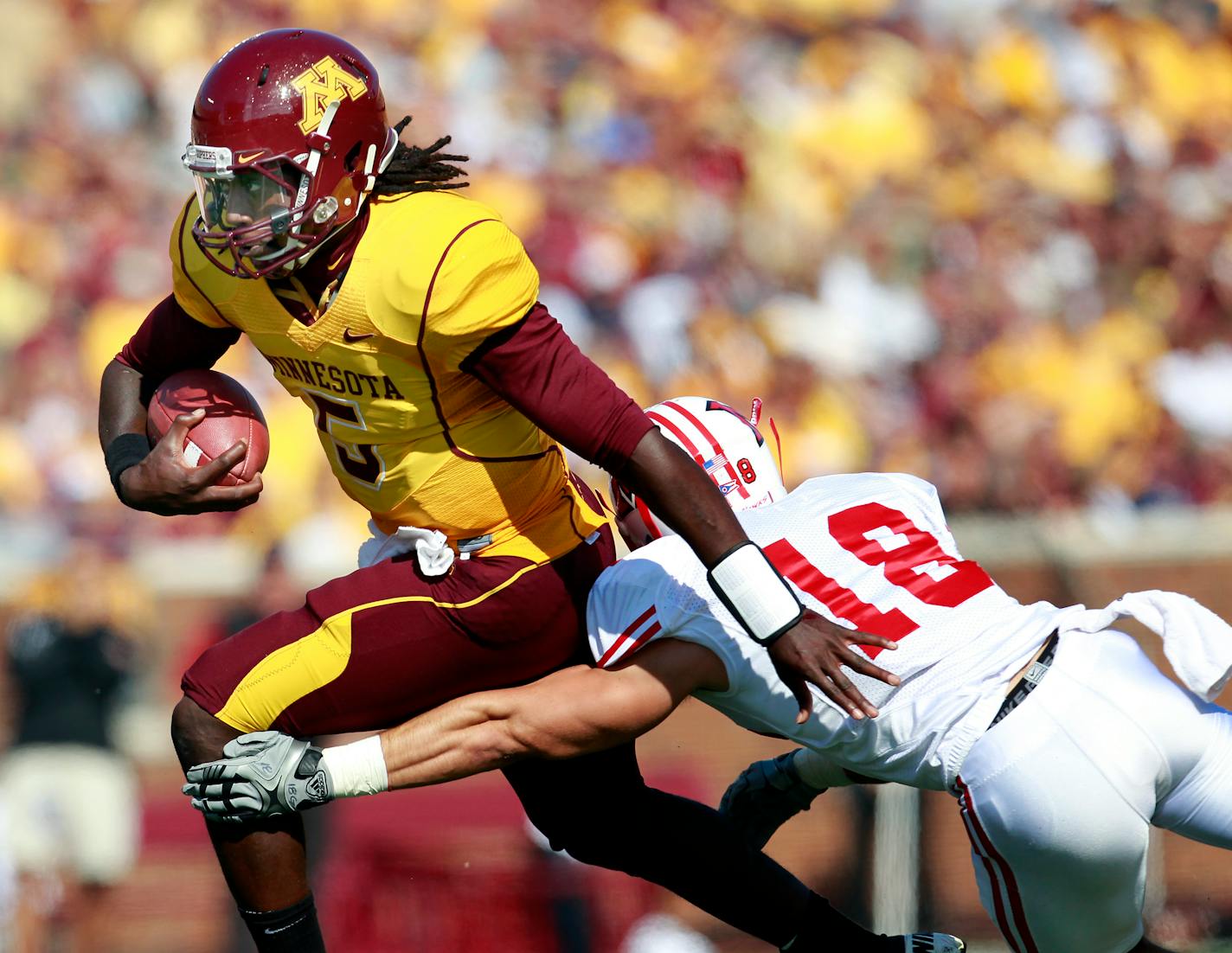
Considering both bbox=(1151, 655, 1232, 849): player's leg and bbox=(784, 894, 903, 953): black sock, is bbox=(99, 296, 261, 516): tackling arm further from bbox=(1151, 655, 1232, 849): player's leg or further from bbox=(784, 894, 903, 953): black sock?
bbox=(1151, 655, 1232, 849): player's leg

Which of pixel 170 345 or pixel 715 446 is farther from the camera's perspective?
pixel 715 446

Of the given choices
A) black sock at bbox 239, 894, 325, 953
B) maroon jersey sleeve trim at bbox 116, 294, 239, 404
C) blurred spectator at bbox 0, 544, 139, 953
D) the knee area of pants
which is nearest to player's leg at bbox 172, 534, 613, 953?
black sock at bbox 239, 894, 325, 953

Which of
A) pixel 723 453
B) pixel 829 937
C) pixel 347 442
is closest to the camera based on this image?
pixel 347 442

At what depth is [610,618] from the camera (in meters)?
3.21

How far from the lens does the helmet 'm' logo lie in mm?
2996

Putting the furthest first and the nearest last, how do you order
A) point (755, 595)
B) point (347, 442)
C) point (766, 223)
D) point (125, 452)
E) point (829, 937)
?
point (766, 223) < point (829, 937) < point (125, 452) < point (347, 442) < point (755, 595)

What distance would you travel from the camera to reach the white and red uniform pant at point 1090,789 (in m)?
2.93

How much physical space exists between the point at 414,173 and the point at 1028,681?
1684 millimetres

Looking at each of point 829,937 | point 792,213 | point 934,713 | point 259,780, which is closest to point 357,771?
point 259,780

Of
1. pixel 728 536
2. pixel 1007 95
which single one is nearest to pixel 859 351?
pixel 1007 95

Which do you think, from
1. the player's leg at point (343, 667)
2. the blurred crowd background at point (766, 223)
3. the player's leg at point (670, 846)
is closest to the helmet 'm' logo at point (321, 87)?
the player's leg at point (343, 667)

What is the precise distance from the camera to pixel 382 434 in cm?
315

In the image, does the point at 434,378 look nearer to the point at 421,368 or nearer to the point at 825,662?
the point at 421,368

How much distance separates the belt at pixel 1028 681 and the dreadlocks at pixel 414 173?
1.56 metres
